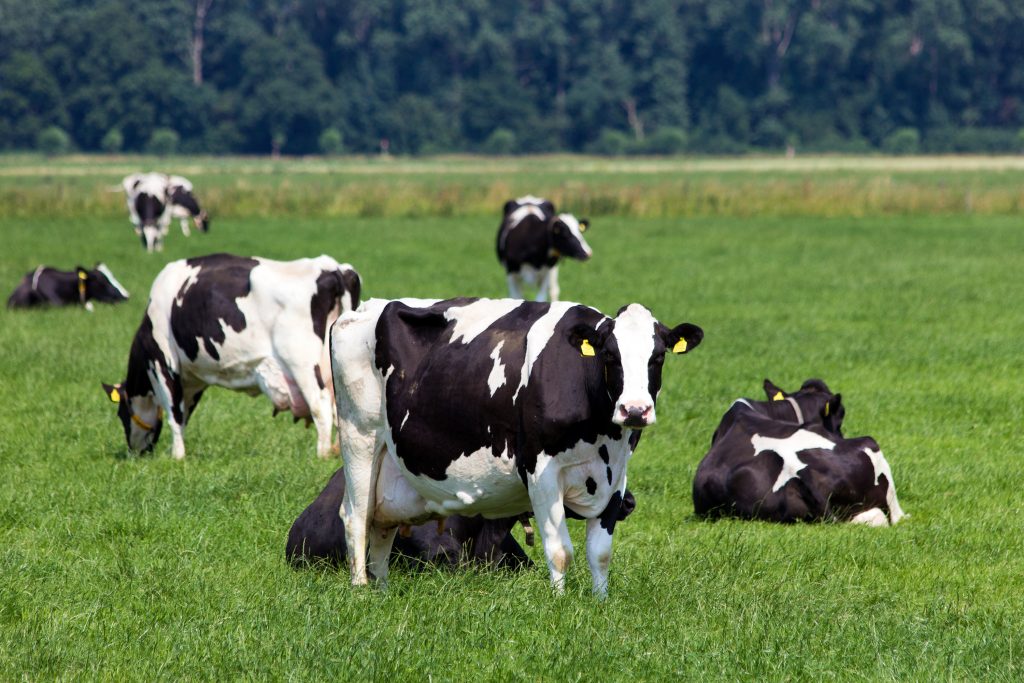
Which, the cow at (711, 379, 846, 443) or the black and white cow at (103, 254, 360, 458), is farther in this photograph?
the black and white cow at (103, 254, 360, 458)

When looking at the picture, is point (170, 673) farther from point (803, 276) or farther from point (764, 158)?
point (764, 158)

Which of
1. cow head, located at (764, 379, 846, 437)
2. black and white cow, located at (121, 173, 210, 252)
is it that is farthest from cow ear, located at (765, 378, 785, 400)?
black and white cow, located at (121, 173, 210, 252)

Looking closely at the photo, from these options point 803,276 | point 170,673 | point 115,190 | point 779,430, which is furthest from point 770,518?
point 115,190

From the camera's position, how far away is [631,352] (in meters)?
6.77

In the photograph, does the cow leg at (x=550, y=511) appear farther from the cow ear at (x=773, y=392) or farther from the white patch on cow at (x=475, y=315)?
the cow ear at (x=773, y=392)

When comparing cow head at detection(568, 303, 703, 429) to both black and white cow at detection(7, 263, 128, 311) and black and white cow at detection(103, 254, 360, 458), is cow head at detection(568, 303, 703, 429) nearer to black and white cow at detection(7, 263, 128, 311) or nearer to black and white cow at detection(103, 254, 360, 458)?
black and white cow at detection(103, 254, 360, 458)

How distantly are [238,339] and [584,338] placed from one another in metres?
5.60

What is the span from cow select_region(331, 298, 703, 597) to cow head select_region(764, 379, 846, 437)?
154 inches

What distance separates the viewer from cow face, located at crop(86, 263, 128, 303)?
22.6 m

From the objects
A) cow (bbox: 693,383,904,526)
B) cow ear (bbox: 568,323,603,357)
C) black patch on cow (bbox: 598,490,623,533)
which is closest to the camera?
cow ear (bbox: 568,323,603,357)

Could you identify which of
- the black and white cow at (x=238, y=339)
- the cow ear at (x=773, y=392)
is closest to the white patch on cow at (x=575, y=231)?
the black and white cow at (x=238, y=339)

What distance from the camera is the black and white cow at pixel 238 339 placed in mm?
11789

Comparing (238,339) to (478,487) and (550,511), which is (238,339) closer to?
(478,487)

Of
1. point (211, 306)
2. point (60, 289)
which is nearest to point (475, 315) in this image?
point (211, 306)
